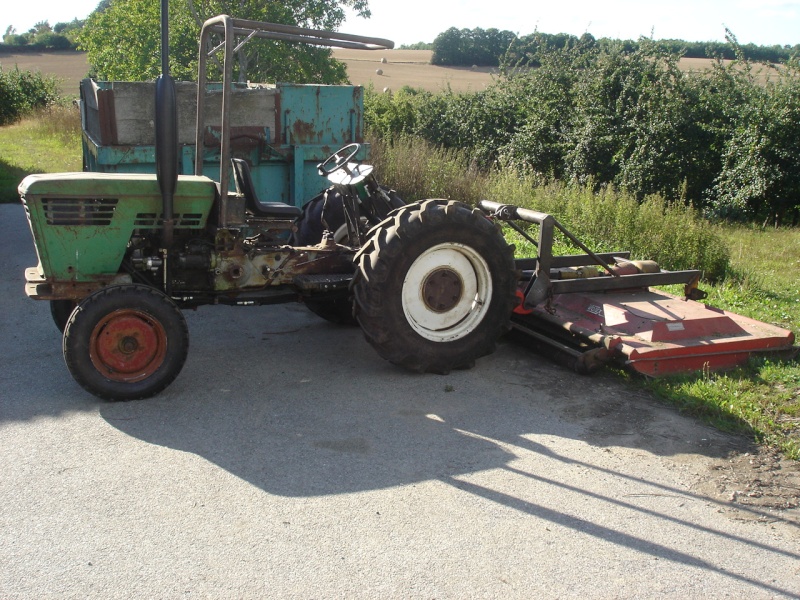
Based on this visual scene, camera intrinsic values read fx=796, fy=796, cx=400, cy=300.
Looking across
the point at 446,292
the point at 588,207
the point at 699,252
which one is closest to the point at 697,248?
the point at 699,252

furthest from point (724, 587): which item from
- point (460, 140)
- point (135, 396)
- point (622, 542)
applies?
point (460, 140)

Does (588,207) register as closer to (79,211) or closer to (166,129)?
(166,129)

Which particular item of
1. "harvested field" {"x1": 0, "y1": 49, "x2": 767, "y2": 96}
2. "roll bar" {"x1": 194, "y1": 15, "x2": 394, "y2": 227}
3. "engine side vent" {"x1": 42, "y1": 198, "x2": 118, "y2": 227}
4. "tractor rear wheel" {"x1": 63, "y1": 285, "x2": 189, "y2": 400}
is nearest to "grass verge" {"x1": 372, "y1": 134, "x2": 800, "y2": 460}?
"roll bar" {"x1": 194, "y1": 15, "x2": 394, "y2": 227}

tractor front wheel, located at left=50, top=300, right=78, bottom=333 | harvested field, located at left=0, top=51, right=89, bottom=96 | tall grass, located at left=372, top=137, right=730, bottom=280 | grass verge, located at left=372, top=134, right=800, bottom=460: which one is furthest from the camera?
harvested field, located at left=0, top=51, right=89, bottom=96

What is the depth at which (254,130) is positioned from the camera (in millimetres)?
8234

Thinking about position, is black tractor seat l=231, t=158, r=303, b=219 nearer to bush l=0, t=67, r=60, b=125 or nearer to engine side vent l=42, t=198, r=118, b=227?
engine side vent l=42, t=198, r=118, b=227

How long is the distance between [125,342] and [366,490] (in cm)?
189

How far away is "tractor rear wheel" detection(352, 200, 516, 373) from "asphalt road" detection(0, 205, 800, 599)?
0.25 metres

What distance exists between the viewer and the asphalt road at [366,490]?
10.9ft

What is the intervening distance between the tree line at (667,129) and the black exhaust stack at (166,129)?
9.30m

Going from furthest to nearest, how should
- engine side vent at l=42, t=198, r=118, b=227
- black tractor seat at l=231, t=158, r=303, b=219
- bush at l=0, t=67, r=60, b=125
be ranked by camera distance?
bush at l=0, t=67, r=60, b=125 → black tractor seat at l=231, t=158, r=303, b=219 → engine side vent at l=42, t=198, r=118, b=227

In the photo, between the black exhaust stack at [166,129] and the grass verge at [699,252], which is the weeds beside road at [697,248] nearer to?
the grass verge at [699,252]

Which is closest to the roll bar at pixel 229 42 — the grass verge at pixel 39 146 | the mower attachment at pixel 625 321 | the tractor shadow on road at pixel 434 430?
the tractor shadow on road at pixel 434 430

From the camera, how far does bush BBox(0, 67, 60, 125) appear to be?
28281 millimetres
